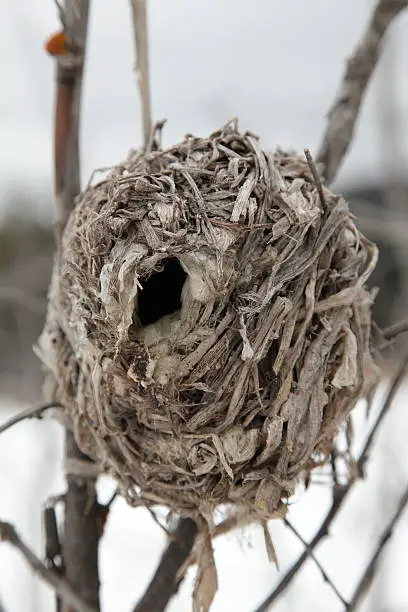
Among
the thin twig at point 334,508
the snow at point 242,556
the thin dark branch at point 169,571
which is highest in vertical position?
the thin twig at point 334,508

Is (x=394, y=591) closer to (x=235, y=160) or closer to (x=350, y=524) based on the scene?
(x=350, y=524)

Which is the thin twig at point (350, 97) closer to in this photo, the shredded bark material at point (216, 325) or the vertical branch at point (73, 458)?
the shredded bark material at point (216, 325)

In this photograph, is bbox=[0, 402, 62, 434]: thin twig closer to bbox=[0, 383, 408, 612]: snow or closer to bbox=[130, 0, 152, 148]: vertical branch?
bbox=[130, 0, 152, 148]: vertical branch

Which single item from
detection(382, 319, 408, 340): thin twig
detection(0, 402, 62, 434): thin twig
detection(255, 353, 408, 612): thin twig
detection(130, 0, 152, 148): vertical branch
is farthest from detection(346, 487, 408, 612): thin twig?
detection(130, 0, 152, 148): vertical branch

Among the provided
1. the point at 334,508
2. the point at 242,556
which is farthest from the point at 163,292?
the point at 242,556

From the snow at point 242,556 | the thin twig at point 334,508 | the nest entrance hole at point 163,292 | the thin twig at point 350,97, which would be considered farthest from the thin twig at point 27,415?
the snow at point 242,556

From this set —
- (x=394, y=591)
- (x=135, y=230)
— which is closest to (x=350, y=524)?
(x=394, y=591)

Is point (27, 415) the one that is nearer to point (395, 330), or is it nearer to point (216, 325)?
point (216, 325)
